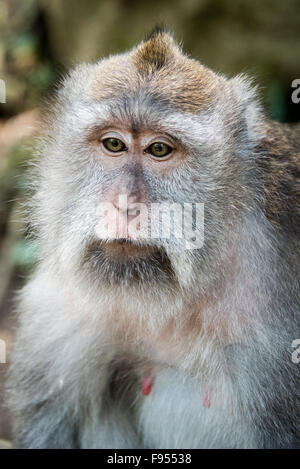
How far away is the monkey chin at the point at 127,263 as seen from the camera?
135 inches

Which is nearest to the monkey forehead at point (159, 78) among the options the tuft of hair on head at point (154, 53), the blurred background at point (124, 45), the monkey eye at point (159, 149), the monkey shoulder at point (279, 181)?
the tuft of hair on head at point (154, 53)

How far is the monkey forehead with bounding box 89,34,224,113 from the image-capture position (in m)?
3.70

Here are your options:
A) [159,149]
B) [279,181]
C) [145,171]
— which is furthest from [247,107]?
[145,171]

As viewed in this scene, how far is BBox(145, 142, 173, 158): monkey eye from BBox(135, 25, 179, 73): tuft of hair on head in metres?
0.46

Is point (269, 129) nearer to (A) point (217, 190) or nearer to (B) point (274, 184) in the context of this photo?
(B) point (274, 184)

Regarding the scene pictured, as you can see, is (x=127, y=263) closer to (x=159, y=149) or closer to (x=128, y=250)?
(x=128, y=250)

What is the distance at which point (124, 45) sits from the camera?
8578 millimetres

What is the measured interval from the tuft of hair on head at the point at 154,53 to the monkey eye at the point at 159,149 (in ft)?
1.49

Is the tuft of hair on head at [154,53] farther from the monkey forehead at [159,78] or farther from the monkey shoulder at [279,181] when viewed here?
the monkey shoulder at [279,181]

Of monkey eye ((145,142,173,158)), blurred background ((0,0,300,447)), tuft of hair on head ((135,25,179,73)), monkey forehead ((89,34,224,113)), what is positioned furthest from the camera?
blurred background ((0,0,300,447))

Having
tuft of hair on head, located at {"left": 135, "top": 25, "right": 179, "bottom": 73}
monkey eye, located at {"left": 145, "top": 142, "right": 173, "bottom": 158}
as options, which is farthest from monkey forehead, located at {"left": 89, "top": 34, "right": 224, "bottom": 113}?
monkey eye, located at {"left": 145, "top": 142, "right": 173, "bottom": 158}

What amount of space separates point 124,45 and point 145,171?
5.40 metres

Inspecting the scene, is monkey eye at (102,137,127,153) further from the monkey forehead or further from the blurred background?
the blurred background

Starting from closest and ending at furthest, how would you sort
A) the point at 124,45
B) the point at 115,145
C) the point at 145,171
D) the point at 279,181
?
the point at 145,171, the point at 115,145, the point at 279,181, the point at 124,45
